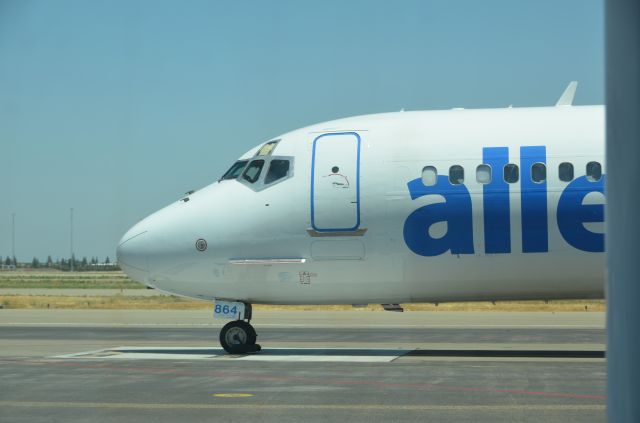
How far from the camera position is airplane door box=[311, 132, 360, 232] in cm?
1708

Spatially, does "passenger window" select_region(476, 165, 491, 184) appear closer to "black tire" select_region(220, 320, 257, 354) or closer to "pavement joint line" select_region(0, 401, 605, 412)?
"black tire" select_region(220, 320, 257, 354)

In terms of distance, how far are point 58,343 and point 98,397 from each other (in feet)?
36.4

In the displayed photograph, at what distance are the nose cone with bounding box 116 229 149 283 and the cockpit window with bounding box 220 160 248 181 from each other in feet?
6.50

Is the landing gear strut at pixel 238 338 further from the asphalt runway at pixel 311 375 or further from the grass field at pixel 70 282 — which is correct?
the grass field at pixel 70 282

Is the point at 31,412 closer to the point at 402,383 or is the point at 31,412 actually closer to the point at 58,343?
the point at 402,383

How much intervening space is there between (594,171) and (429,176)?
2.95 m

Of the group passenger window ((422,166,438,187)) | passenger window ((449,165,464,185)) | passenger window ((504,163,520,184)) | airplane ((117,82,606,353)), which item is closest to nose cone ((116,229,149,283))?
airplane ((117,82,606,353))

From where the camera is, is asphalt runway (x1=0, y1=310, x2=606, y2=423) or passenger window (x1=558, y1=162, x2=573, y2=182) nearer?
asphalt runway (x1=0, y1=310, x2=606, y2=423)

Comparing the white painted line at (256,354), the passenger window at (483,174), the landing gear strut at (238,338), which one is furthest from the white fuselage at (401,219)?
the white painted line at (256,354)

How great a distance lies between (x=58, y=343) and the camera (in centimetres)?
2192

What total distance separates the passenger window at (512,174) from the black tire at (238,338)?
5.71 meters

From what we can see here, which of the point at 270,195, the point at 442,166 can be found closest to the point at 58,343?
the point at 270,195

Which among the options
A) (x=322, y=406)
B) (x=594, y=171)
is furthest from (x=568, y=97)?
(x=322, y=406)

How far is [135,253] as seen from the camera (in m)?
17.9
